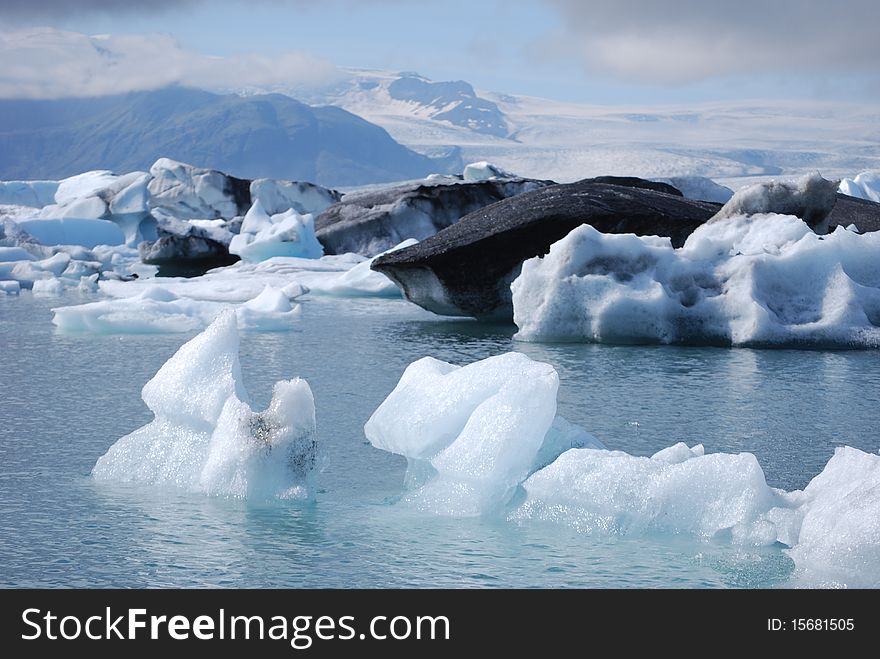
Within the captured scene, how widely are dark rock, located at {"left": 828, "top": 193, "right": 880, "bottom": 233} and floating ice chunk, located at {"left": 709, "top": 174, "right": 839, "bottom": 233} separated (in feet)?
6.44

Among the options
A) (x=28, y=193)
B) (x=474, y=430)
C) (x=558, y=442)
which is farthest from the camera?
(x=28, y=193)

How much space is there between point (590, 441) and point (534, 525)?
2.08 feet

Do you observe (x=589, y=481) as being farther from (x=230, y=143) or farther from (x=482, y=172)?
(x=230, y=143)

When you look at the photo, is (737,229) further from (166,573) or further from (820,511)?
(166,573)

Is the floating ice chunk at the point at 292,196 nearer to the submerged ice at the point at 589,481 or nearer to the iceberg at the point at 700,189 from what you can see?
the iceberg at the point at 700,189

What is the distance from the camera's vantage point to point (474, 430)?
4.11m

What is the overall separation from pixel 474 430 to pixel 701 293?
533 cm

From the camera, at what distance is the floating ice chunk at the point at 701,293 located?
8742 millimetres

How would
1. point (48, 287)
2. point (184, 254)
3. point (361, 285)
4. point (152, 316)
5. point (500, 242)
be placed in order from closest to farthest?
point (152, 316)
point (500, 242)
point (361, 285)
point (48, 287)
point (184, 254)

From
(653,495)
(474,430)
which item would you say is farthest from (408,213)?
(653,495)

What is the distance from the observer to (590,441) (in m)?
4.39

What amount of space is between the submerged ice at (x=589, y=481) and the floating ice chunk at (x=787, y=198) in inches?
271

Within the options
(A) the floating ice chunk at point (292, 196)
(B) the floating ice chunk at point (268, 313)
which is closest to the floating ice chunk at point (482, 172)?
(A) the floating ice chunk at point (292, 196)
